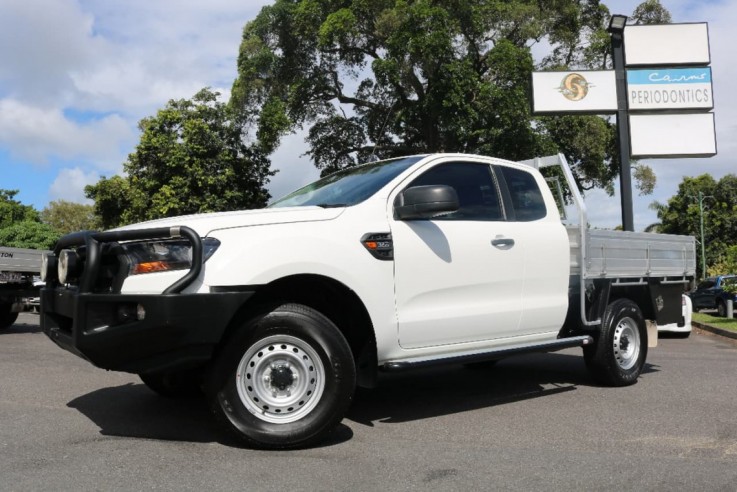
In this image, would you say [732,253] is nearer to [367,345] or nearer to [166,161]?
[367,345]

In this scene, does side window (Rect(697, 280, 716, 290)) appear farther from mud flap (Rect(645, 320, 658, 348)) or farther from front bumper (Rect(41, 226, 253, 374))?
front bumper (Rect(41, 226, 253, 374))

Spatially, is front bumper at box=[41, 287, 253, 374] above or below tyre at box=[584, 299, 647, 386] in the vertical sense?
above

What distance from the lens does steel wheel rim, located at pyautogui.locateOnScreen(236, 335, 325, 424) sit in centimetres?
421

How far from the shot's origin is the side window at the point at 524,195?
5.82m

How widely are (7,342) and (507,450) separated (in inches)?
325

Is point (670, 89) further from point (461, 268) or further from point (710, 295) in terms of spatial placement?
point (461, 268)

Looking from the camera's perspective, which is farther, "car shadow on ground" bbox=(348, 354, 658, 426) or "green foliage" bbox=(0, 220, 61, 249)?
"green foliage" bbox=(0, 220, 61, 249)

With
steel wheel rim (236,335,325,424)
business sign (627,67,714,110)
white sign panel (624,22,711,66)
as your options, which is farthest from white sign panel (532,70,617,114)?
A: steel wheel rim (236,335,325,424)

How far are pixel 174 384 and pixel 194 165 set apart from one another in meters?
21.4

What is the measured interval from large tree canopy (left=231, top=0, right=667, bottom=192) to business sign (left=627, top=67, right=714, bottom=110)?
464 cm

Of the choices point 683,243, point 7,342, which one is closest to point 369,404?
point 683,243

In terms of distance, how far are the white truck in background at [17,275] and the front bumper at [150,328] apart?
7.53 metres

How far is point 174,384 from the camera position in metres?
5.55

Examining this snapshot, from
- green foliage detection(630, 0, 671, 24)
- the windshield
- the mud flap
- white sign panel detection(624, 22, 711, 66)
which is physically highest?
green foliage detection(630, 0, 671, 24)
